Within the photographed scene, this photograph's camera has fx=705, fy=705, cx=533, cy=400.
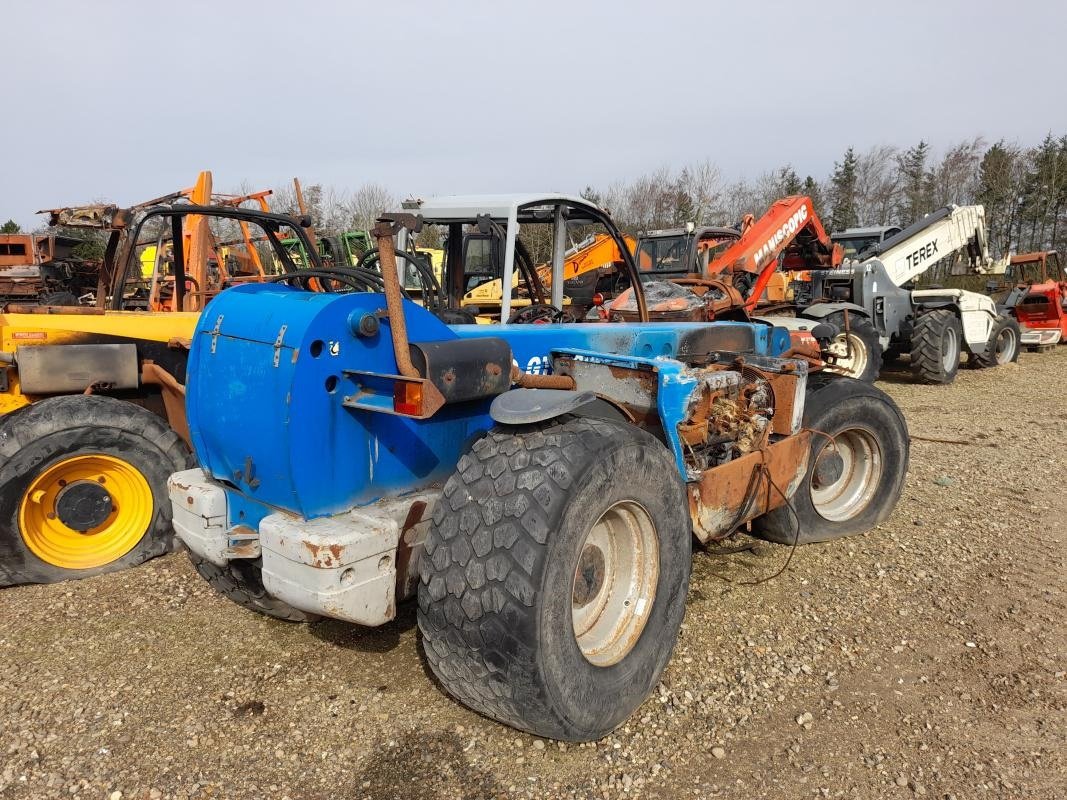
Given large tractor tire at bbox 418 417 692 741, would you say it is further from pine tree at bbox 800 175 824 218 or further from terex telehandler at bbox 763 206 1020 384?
pine tree at bbox 800 175 824 218

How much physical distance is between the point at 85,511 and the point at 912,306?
38.9 ft

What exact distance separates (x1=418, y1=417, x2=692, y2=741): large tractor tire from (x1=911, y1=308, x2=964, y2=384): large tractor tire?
982cm

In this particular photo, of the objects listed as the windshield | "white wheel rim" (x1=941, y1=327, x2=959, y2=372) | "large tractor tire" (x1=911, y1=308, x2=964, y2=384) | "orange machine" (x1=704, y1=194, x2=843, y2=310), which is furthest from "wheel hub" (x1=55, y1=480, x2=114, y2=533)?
"white wheel rim" (x1=941, y1=327, x2=959, y2=372)

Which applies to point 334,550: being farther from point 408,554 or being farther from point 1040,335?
point 1040,335

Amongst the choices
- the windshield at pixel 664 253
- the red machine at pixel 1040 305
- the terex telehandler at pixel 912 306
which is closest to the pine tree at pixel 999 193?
the red machine at pixel 1040 305

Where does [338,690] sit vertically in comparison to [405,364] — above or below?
below

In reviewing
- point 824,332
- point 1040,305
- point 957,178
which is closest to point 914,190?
point 957,178

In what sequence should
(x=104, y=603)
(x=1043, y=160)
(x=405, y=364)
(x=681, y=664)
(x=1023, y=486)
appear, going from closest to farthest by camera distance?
(x=405, y=364) < (x=681, y=664) < (x=104, y=603) < (x=1023, y=486) < (x=1043, y=160)

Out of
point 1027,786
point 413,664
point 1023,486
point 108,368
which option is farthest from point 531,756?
point 1023,486

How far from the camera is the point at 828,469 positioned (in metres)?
4.44

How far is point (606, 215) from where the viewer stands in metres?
4.06

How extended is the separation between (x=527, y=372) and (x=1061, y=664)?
2.67m

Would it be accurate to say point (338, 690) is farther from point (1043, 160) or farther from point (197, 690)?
point (1043, 160)

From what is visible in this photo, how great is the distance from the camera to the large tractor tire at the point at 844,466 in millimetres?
4164
